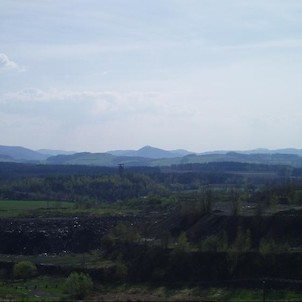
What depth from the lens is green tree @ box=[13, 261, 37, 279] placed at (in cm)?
5969

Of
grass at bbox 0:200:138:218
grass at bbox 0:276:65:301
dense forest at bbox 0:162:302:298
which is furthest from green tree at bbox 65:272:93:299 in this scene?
grass at bbox 0:200:138:218

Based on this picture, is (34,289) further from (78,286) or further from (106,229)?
(106,229)

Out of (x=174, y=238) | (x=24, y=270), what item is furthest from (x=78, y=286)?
(x=174, y=238)

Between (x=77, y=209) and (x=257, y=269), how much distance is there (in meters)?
51.0

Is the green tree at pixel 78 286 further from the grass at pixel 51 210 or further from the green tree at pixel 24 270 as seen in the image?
the grass at pixel 51 210

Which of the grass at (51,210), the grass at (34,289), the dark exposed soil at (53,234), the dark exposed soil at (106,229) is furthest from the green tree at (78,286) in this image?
the grass at (51,210)

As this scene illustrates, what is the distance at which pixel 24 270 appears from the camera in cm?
5991

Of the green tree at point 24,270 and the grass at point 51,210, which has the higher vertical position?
the grass at point 51,210

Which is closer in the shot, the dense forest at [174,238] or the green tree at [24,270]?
the dense forest at [174,238]

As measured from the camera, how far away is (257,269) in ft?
174

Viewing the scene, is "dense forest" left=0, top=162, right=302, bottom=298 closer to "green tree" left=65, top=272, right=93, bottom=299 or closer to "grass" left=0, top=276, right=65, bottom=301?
"grass" left=0, top=276, right=65, bottom=301

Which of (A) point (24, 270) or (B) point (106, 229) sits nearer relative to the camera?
(A) point (24, 270)

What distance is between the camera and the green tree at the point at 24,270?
5969cm

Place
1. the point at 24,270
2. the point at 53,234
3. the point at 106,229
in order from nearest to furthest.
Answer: the point at 24,270 → the point at 53,234 → the point at 106,229
